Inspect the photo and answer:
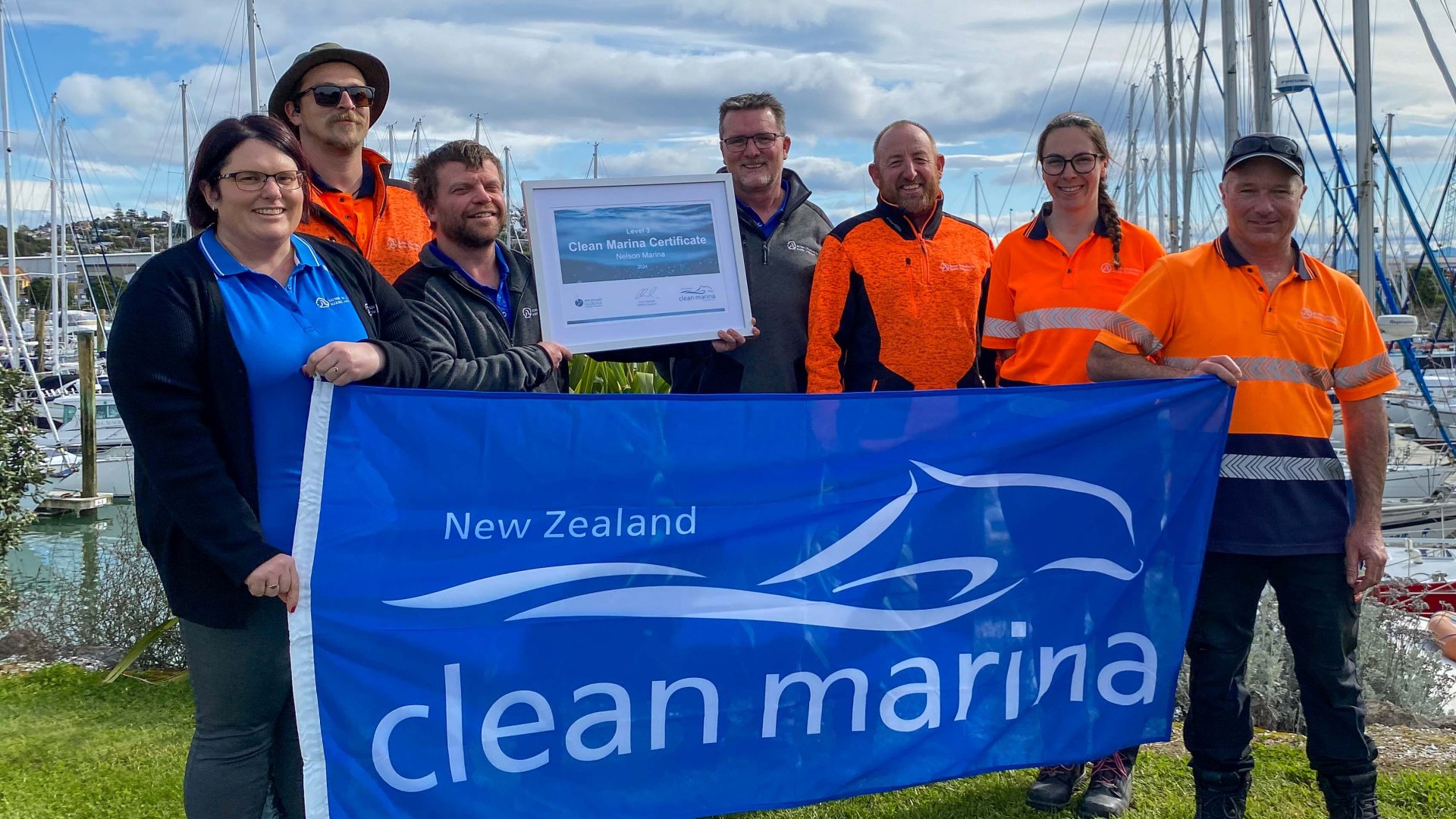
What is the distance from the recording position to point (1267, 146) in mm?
3648

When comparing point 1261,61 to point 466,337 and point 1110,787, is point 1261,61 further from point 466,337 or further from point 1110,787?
point 466,337

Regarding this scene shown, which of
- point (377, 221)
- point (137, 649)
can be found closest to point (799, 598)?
point (377, 221)

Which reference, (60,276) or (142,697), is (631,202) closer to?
(142,697)

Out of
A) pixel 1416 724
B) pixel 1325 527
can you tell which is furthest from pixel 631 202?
pixel 1416 724

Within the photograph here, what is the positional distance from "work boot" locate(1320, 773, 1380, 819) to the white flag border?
3.21m

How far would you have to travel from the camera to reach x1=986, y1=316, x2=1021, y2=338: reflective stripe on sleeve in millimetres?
4305

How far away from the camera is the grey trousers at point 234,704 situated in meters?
3.01

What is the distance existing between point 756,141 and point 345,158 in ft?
5.43

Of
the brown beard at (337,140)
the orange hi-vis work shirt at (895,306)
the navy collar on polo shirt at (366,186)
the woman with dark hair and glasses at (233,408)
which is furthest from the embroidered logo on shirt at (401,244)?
the orange hi-vis work shirt at (895,306)

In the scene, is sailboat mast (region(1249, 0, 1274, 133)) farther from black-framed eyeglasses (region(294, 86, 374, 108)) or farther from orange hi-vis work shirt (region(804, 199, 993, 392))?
black-framed eyeglasses (region(294, 86, 374, 108))

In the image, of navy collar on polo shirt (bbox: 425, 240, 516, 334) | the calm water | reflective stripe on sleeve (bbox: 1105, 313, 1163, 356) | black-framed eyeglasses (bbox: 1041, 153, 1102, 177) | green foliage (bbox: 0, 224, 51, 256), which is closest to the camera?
reflective stripe on sleeve (bbox: 1105, 313, 1163, 356)

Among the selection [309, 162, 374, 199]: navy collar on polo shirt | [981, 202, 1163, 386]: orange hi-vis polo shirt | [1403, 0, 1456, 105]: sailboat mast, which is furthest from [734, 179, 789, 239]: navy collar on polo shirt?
[1403, 0, 1456, 105]: sailboat mast

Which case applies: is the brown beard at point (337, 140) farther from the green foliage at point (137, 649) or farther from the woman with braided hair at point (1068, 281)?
the green foliage at point (137, 649)

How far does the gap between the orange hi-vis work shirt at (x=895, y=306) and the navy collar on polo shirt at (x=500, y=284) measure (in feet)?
3.98
